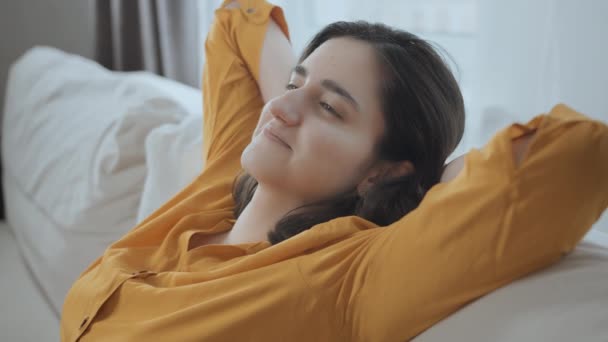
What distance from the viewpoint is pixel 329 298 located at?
0.95m

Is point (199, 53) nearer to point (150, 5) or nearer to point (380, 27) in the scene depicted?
point (150, 5)

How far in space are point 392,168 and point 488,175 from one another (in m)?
0.29

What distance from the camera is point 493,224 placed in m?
0.82

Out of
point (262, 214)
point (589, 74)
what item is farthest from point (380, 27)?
point (589, 74)

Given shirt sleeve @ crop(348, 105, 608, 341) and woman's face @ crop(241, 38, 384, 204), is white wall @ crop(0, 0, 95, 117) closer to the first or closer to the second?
woman's face @ crop(241, 38, 384, 204)

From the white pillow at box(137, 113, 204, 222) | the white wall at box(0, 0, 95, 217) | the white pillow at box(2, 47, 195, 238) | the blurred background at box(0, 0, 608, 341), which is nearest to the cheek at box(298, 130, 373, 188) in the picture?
the blurred background at box(0, 0, 608, 341)

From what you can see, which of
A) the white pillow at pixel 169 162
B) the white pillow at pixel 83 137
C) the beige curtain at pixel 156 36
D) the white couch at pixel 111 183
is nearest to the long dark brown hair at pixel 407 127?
the white couch at pixel 111 183

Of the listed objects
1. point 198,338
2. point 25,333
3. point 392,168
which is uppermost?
point 392,168

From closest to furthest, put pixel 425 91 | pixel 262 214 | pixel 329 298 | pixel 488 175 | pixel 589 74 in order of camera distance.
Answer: pixel 488 175
pixel 329 298
pixel 425 91
pixel 262 214
pixel 589 74

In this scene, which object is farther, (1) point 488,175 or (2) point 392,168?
(2) point 392,168

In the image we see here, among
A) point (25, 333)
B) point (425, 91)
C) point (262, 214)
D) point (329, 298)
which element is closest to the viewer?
point (329, 298)

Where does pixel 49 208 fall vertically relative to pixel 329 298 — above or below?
below

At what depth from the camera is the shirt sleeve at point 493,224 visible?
81cm

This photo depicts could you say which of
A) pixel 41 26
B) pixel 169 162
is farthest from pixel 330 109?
pixel 41 26
